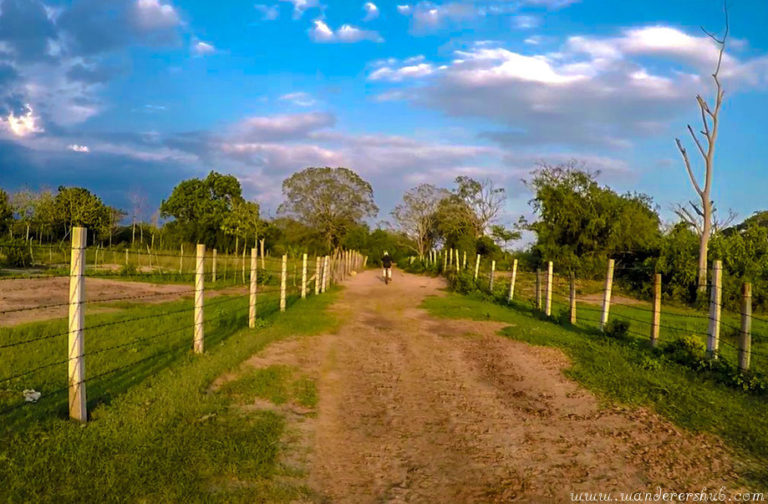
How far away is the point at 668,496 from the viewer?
4402 mm

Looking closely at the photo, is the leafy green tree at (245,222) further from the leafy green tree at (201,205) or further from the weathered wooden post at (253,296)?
the weathered wooden post at (253,296)

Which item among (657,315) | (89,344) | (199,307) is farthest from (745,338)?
(89,344)

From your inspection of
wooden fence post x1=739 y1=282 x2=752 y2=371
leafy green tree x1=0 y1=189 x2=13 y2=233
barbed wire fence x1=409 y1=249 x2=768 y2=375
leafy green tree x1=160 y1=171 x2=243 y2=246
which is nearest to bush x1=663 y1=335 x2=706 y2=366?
barbed wire fence x1=409 y1=249 x2=768 y2=375

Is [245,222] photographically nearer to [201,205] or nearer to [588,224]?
[201,205]

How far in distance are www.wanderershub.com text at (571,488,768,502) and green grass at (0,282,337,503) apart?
2.33 meters

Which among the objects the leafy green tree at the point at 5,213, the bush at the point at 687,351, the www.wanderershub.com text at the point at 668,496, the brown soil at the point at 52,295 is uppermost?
the leafy green tree at the point at 5,213

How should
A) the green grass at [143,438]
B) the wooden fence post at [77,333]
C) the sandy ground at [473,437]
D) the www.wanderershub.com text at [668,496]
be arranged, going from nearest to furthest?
the green grass at [143,438] < the www.wanderershub.com text at [668,496] < the sandy ground at [473,437] < the wooden fence post at [77,333]

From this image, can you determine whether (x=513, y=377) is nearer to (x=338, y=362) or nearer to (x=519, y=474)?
(x=338, y=362)

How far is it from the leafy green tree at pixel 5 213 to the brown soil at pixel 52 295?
21.1 m

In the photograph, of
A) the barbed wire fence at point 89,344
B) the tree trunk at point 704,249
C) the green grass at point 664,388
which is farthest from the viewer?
the tree trunk at point 704,249

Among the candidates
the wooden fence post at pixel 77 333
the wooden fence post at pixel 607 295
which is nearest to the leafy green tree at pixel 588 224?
the wooden fence post at pixel 607 295

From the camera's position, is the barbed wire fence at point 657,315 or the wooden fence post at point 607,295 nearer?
the barbed wire fence at point 657,315

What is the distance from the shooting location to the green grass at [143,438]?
421 centimetres

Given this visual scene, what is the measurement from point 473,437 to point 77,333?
4363mm
